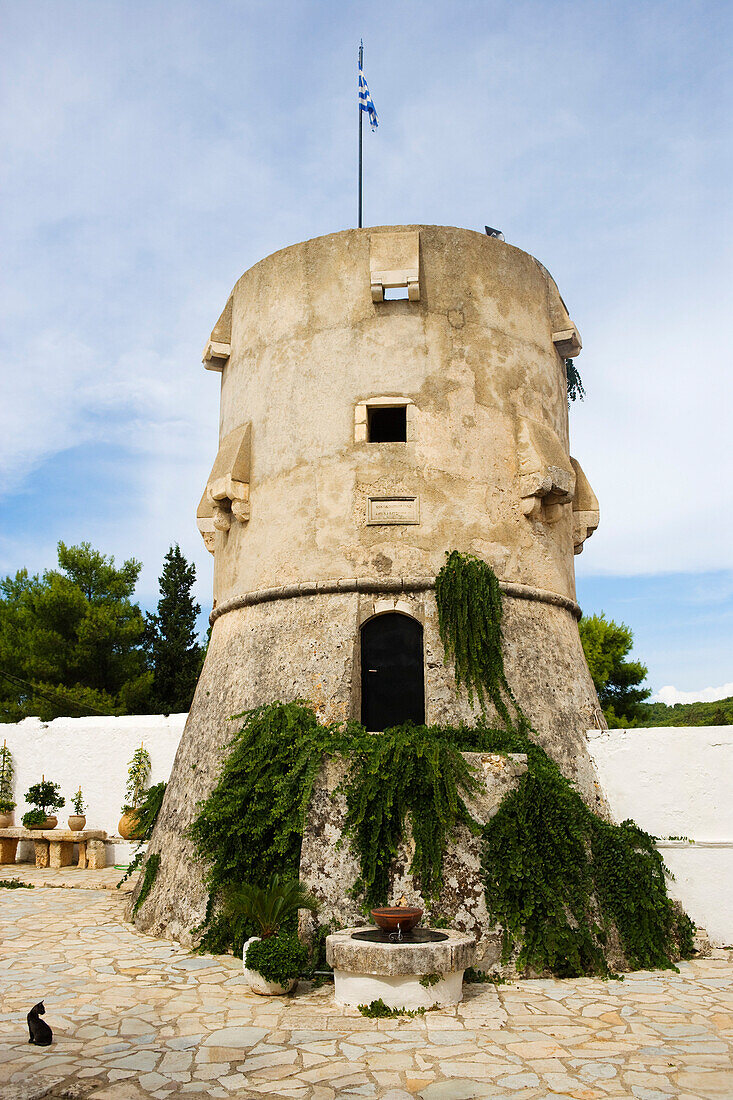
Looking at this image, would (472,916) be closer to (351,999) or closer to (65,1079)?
(351,999)

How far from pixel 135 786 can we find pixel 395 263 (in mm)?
10085

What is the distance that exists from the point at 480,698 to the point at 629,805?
213 cm

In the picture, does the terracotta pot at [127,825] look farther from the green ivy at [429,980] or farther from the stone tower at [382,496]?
the green ivy at [429,980]

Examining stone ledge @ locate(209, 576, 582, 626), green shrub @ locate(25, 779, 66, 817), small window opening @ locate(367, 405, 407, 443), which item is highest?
small window opening @ locate(367, 405, 407, 443)

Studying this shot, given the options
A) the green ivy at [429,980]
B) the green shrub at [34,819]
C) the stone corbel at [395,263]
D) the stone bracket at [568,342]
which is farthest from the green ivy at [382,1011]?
the green shrub at [34,819]

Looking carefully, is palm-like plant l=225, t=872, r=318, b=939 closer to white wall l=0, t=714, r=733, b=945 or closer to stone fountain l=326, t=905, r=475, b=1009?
stone fountain l=326, t=905, r=475, b=1009

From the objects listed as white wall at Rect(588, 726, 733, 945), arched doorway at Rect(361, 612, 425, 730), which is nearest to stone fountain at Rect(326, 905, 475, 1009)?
white wall at Rect(588, 726, 733, 945)

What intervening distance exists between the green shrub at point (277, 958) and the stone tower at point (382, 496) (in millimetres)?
2372

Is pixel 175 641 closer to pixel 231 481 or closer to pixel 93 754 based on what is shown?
pixel 93 754

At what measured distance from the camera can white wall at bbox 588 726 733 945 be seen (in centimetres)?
949

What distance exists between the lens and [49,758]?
16.9 metres

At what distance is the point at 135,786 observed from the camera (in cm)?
1580

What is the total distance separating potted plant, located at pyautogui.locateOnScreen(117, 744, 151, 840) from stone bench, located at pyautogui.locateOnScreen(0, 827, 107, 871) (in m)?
0.48

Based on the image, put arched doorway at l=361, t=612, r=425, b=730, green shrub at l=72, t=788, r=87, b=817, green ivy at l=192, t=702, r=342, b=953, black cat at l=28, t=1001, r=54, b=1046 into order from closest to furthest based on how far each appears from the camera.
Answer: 1. black cat at l=28, t=1001, r=54, b=1046
2. green ivy at l=192, t=702, r=342, b=953
3. arched doorway at l=361, t=612, r=425, b=730
4. green shrub at l=72, t=788, r=87, b=817
